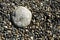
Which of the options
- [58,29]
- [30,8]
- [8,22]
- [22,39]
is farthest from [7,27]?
[58,29]

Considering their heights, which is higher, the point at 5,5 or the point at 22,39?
the point at 5,5

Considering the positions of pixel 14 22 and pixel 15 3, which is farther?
pixel 15 3

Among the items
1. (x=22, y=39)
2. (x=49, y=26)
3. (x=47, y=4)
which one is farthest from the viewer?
(x=47, y=4)

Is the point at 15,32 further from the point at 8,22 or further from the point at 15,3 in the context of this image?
the point at 15,3

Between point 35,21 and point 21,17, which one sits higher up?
point 21,17

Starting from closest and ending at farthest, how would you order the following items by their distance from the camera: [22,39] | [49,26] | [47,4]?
[22,39]
[49,26]
[47,4]

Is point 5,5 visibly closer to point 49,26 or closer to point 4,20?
point 4,20

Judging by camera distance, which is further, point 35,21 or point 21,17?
point 35,21
